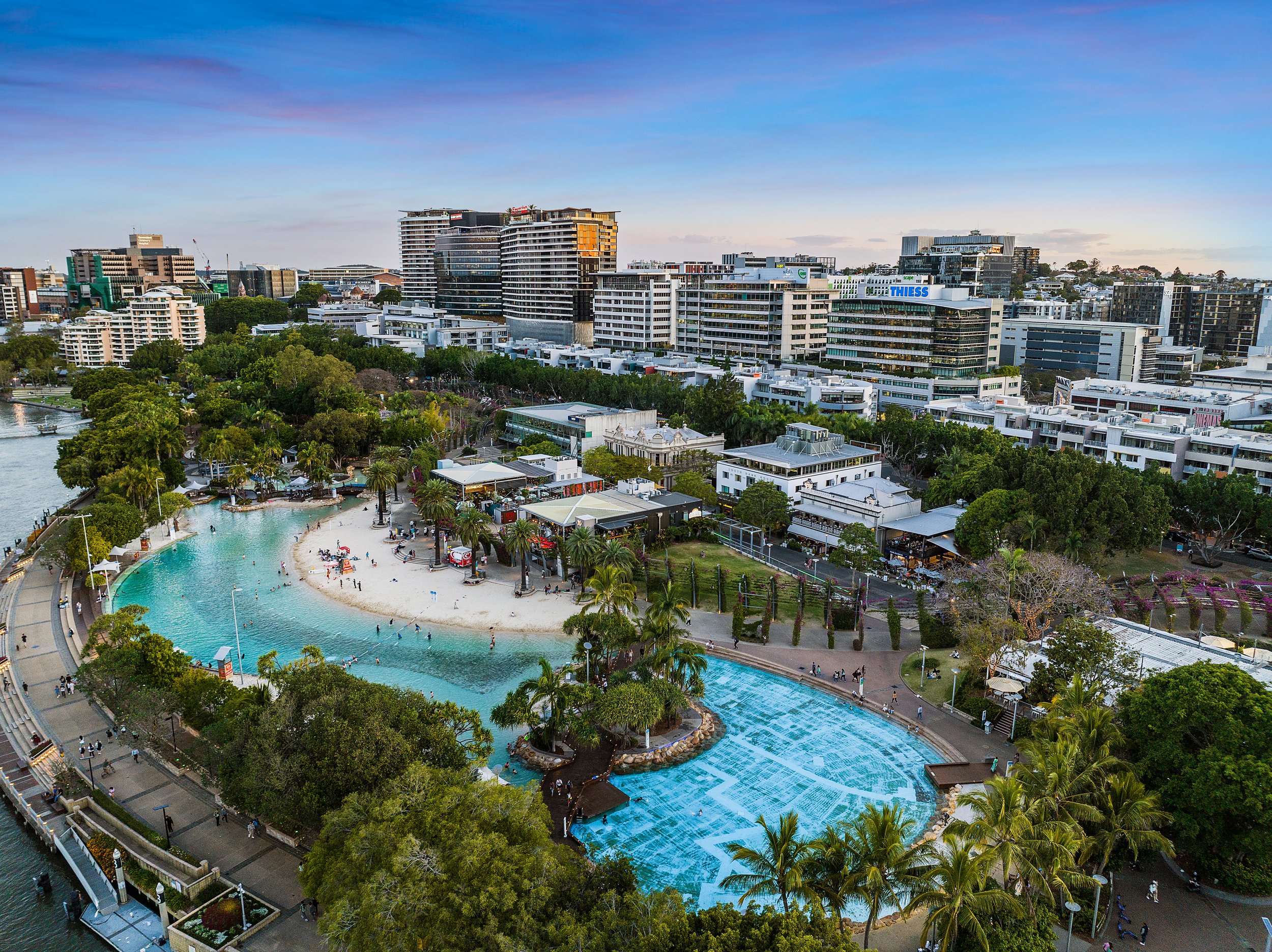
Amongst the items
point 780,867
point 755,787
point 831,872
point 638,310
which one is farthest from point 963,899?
point 638,310

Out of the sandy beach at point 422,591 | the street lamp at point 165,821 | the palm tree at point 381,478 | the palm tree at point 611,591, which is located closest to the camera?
the street lamp at point 165,821

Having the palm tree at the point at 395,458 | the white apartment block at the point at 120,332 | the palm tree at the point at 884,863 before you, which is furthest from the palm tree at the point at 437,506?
the white apartment block at the point at 120,332

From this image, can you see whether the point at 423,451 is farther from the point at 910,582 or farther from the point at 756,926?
the point at 756,926

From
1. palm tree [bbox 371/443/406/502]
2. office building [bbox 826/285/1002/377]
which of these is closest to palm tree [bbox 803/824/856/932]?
palm tree [bbox 371/443/406/502]

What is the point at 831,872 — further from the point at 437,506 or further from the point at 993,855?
the point at 437,506

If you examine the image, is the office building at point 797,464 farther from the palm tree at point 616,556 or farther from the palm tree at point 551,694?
the palm tree at point 551,694

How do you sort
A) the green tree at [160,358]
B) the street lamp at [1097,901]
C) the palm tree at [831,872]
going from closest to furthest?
the palm tree at [831,872] → the street lamp at [1097,901] → the green tree at [160,358]

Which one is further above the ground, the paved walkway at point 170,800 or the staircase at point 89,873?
the paved walkway at point 170,800
